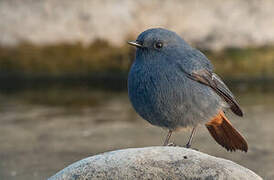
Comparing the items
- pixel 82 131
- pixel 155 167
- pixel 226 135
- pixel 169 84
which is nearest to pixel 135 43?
pixel 169 84

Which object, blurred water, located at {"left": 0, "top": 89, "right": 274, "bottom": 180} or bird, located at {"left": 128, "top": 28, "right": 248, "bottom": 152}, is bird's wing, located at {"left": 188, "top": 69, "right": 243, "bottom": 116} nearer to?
bird, located at {"left": 128, "top": 28, "right": 248, "bottom": 152}

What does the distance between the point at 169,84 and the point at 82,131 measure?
283cm

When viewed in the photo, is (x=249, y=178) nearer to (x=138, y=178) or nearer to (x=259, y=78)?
(x=138, y=178)

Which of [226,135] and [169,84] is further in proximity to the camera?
[226,135]

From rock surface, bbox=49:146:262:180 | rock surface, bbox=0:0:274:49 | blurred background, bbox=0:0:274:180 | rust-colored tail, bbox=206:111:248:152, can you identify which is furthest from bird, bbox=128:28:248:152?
rock surface, bbox=0:0:274:49

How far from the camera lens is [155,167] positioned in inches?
142

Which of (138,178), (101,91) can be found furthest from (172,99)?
(101,91)

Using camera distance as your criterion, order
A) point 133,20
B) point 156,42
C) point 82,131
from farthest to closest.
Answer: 1. point 133,20
2. point 82,131
3. point 156,42

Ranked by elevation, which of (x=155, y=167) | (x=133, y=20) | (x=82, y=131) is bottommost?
(x=82, y=131)

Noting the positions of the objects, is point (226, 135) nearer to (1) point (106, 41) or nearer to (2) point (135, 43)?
(2) point (135, 43)

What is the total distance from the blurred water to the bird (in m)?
1.22

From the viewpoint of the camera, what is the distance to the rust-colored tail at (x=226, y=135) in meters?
4.18

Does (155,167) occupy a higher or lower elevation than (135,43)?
lower

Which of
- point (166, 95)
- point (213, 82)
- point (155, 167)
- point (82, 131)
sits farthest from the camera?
point (82, 131)
